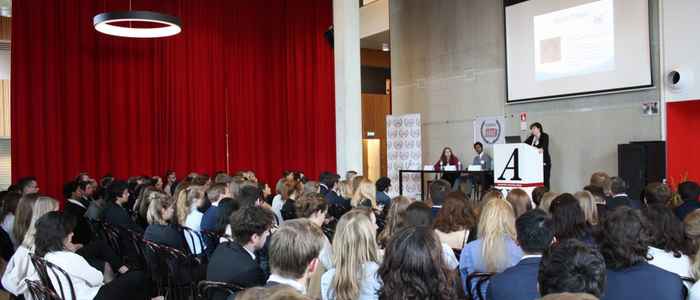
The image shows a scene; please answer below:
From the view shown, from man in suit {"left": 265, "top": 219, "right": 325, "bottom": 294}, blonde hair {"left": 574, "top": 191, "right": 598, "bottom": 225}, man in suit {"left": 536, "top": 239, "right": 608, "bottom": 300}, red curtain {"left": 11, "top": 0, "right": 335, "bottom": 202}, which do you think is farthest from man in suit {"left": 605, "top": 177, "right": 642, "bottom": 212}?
red curtain {"left": 11, "top": 0, "right": 335, "bottom": 202}

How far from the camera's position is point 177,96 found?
43.1 ft

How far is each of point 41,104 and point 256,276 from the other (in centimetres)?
1042

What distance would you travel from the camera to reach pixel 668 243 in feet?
9.82

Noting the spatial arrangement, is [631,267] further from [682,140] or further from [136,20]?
[136,20]

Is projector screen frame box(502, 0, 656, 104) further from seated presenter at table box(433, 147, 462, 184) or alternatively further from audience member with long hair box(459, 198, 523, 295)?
audience member with long hair box(459, 198, 523, 295)

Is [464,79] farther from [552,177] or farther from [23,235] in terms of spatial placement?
[23,235]

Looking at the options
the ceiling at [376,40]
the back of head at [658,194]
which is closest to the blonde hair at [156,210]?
the back of head at [658,194]

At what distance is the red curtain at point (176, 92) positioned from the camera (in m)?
11.6

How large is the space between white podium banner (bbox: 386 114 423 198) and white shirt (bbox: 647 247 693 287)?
32.8 feet

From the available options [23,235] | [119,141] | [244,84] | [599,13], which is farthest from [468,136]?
[23,235]


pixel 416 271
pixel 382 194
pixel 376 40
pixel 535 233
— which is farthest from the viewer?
pixel 376 40

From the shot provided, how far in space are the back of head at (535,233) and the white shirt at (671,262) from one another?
2.41 feet

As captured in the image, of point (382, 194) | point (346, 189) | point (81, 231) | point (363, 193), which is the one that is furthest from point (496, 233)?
point (81, 231)

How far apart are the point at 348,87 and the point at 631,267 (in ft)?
31.1
